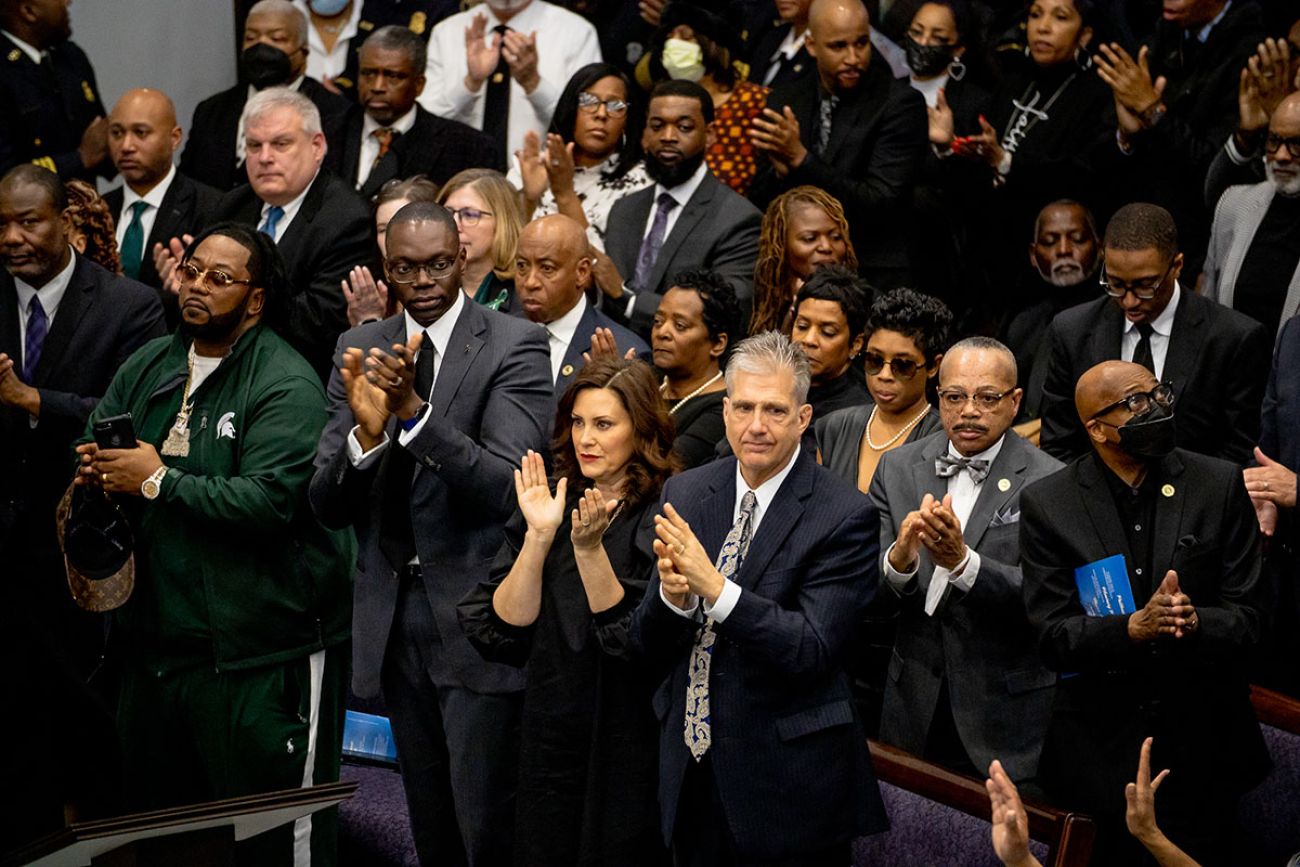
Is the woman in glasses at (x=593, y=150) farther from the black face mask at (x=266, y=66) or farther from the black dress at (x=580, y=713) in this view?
the black dress at (x=580, y=713)

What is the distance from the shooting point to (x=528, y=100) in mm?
7387

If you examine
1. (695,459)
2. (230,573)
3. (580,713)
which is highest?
(695,459)

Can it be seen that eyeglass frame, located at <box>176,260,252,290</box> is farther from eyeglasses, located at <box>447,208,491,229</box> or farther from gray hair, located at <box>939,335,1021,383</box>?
gray hair, located at <box>939,335,1021,383</box>

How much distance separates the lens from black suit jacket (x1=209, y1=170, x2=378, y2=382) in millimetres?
6031

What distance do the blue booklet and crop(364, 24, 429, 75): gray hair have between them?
155 inches

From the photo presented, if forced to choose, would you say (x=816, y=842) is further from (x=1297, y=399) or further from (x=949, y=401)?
(x=1297, y=399)

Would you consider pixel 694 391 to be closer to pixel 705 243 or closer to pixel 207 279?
pixel 705 243

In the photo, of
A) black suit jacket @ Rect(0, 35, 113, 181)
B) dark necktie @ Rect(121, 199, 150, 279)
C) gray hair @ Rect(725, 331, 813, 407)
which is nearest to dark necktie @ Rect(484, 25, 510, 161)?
dark necktie @ Rect(121, 199, 150, 279)

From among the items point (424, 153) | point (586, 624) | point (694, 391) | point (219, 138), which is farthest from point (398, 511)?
point (219, 138)

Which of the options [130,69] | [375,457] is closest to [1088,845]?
Result: [375,457]

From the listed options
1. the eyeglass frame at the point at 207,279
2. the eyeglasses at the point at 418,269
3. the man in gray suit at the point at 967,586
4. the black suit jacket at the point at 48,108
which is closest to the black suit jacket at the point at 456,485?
the eyeglasses at the point at 418,269

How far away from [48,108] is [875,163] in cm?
348

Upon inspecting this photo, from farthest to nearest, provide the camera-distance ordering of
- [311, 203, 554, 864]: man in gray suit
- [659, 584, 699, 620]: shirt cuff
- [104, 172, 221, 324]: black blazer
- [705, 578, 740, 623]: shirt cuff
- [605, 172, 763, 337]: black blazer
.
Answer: [104, 172, 221, 324]: black blazer, [605, 172, 763, 337]: black blazer, [311, 203, 554, 864]: man in gray suit, [659, 584, 699, 620]: shirt cuff, [705, 578, 740, 623]: shirt cuff

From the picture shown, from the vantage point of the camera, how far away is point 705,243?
6.16 m
